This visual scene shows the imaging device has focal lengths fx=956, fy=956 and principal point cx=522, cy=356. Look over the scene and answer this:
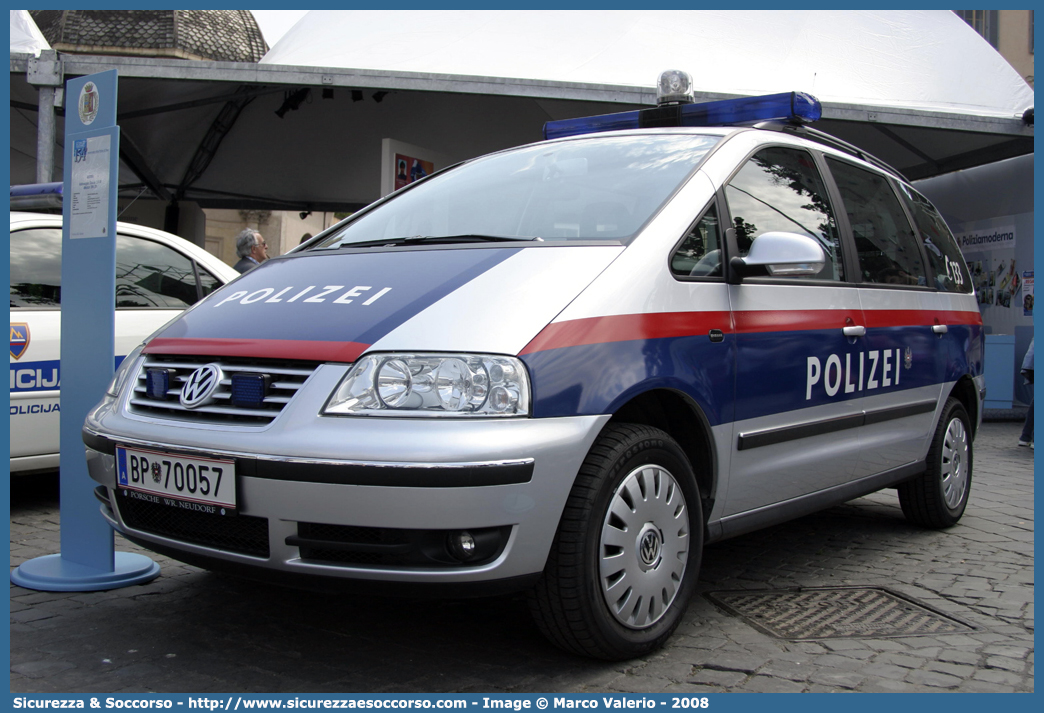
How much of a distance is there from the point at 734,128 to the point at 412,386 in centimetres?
187

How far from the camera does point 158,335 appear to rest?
10.1 feet

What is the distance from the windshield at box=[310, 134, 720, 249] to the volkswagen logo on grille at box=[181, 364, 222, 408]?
92 cm

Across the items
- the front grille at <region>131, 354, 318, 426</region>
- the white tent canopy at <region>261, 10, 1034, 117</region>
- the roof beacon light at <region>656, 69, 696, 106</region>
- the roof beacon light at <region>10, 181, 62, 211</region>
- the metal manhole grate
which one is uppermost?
the white tent canopy at <region>261, 10, 1034, 117</region>

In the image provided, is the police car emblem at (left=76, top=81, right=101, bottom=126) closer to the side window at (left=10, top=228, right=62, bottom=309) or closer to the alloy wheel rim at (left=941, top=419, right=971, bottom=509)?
the side window at (left=10, top=228, right=62, bottom=309)

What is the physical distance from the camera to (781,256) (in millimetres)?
3070

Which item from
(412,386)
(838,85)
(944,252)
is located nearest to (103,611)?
(412,386)

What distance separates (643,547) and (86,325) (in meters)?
2.26

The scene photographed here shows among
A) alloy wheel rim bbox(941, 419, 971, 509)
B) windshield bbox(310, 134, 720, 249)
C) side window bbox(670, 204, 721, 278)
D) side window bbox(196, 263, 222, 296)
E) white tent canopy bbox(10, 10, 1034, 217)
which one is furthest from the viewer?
white tent canopy bbox(10, 10, 1034, 217)

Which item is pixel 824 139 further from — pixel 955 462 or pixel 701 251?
pixel 955 462

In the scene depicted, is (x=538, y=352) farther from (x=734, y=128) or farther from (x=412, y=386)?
(x=734, y=128)

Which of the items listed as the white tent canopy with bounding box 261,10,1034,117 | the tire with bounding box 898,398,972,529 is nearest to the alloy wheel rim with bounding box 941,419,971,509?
the tire with bounding box 898,398,972,529

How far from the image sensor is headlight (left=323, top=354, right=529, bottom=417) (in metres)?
2.44

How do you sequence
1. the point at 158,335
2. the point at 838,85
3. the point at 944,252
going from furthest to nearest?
1. the point at 838,85
2. the point at 944,252
3. the point at 158,335

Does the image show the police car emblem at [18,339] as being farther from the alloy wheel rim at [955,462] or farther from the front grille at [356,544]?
the alloy wheel rim at [955,462]
